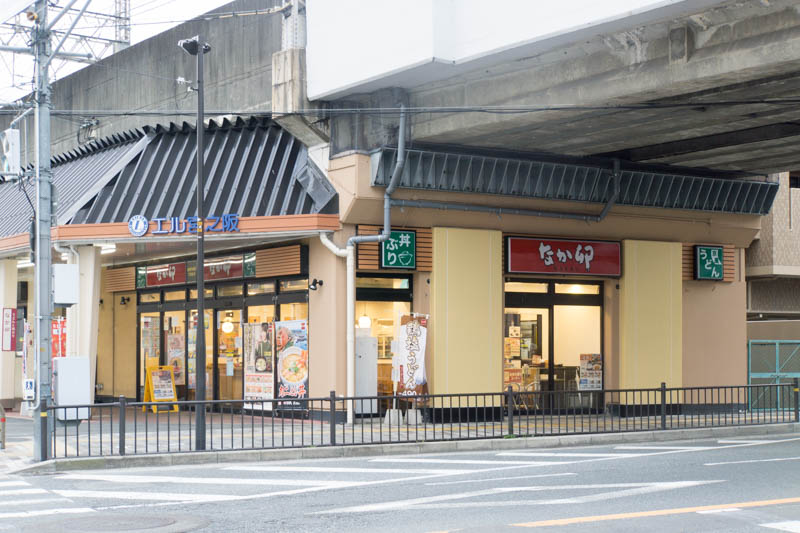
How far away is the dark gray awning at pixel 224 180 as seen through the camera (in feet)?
81.7

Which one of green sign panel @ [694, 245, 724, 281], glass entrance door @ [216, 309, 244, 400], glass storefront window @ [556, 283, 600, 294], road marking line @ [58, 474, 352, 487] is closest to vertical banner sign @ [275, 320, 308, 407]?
glass entrance door @ [216, 309, 244, 400]

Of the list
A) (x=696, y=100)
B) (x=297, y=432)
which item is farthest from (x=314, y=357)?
(x=696, y=100)

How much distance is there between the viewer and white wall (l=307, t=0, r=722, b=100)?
17.8 meters

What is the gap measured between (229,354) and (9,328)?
6.64 m

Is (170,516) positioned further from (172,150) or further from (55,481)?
(172,150)

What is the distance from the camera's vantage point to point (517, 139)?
967 inches

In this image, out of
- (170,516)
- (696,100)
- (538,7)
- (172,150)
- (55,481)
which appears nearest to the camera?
(170,516)

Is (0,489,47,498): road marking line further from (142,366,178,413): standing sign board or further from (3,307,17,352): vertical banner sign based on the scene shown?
(3,307,17,352): vertical banner sign

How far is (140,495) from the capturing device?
14.0m

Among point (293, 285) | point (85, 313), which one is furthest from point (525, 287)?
point (85, 313)

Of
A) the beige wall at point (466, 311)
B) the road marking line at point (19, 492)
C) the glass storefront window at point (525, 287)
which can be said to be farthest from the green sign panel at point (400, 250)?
the road marking line at point (19, 492)

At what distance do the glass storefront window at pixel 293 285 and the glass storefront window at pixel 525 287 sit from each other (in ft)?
18.5

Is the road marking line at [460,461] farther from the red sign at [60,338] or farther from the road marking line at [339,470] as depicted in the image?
the red sign at [60,338]

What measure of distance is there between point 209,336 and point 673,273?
13.6 metres
